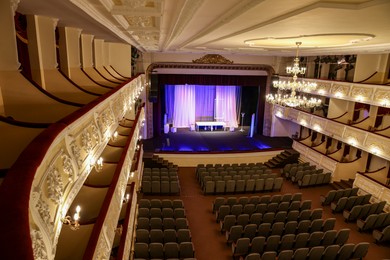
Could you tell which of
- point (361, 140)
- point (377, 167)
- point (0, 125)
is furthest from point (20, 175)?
point (377, 167)

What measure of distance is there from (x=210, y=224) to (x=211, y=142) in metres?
9.14

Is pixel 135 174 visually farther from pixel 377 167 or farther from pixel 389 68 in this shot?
pixel 389 68

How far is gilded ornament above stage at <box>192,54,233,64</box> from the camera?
667 inches

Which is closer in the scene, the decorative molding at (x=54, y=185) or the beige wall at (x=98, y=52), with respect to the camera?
the decorative molding at (x=54, y=185)

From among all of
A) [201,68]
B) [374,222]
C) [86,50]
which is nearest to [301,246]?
[374,222]

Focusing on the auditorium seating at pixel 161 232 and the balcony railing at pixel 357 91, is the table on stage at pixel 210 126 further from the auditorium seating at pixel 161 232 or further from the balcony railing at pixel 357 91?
the auditorium seating at pixel 161 232

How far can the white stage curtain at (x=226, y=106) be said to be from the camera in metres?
21.5

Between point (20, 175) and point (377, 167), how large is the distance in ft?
46.3

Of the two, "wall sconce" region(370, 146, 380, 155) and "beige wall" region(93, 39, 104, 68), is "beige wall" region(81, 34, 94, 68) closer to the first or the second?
"beige wall" region(93, 39, 104, 68)

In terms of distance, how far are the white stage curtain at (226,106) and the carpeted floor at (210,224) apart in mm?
9142

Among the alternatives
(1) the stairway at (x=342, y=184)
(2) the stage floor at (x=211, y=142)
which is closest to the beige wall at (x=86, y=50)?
(2) the stage floor at (x=211, y=142)

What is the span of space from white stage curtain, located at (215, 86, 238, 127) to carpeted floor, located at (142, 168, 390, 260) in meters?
9.14

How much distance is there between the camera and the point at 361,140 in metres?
11.7

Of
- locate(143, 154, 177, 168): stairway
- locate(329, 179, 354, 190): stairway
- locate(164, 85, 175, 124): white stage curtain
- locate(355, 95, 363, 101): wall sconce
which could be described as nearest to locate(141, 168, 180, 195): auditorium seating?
locate(143, 154, 177, 168): stairway
